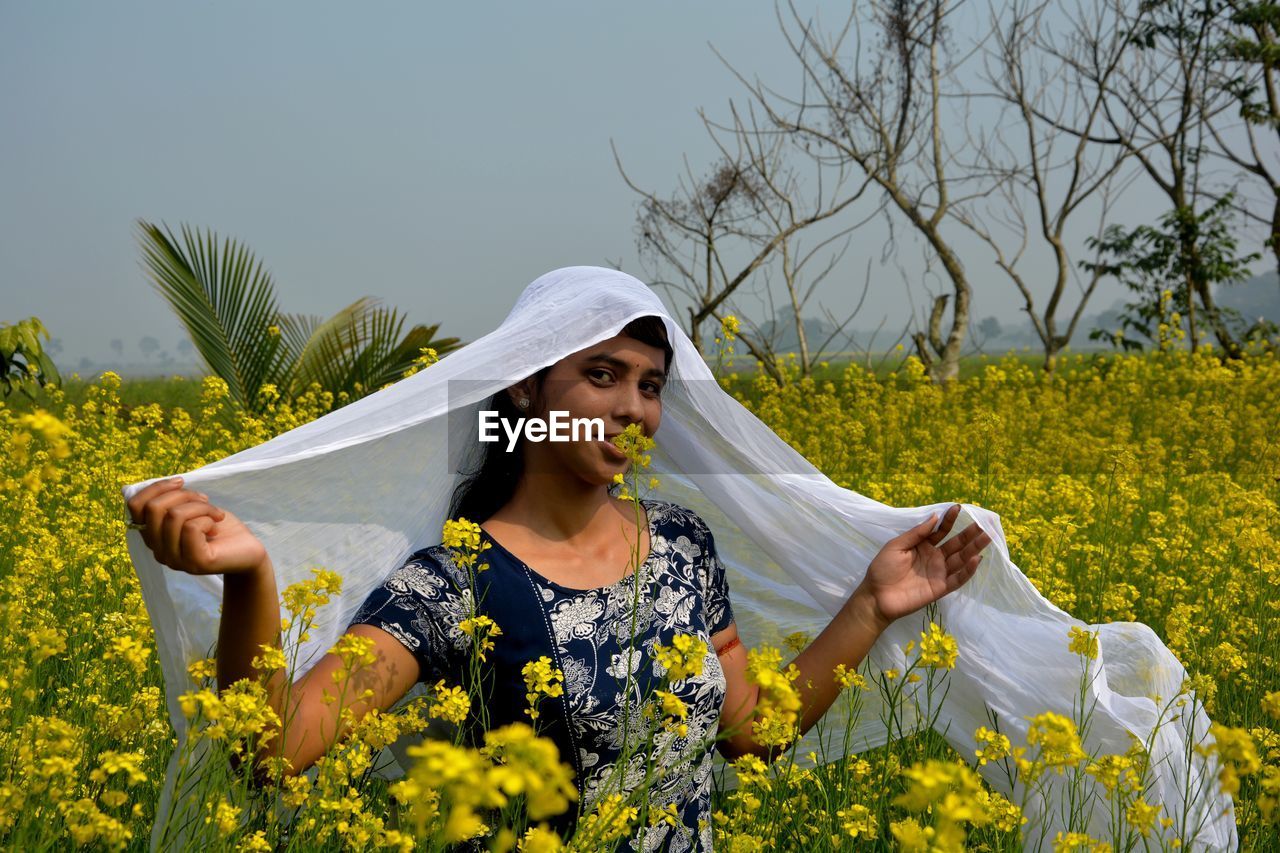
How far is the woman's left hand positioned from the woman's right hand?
4.44 ft

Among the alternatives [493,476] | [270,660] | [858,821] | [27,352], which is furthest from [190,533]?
[27,352]

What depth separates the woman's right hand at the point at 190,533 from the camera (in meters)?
1.58

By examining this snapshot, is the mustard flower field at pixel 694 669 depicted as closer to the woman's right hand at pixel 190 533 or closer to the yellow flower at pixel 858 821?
the yellow flower at pixel 858 821

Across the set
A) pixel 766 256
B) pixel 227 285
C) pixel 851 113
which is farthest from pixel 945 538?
pixel 851 113

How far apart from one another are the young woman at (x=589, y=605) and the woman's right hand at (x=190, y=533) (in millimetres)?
33

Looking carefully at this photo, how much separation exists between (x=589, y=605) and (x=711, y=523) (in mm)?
796

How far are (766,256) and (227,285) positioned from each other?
5.94m

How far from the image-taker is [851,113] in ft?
40.8

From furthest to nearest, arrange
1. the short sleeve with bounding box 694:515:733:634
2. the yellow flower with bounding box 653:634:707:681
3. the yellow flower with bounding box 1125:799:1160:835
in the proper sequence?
the short sleeve with bounding box 694:515:733:634
the yellow flower with bounding box 1125:799:1160:835
the yellow flower with bounding box 653:634:707:681

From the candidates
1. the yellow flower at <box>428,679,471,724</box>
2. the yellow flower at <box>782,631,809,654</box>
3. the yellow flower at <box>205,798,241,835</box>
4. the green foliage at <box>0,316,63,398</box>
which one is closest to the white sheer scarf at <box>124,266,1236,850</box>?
the yellow flower at <box>782,631,809,654</box>

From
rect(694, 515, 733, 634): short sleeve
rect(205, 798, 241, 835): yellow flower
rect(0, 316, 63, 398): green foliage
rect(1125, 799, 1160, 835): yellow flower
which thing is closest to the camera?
rect(205, 798, 241, 835): yellow flower

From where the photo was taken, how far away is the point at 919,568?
94.7 inches

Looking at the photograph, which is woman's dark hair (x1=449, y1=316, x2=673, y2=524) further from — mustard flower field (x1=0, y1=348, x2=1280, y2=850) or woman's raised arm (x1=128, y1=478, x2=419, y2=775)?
woman's raised arm (x1=128, y1=478, x2=419, y2=775)

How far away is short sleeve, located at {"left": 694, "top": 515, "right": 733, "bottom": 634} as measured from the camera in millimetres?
2385
